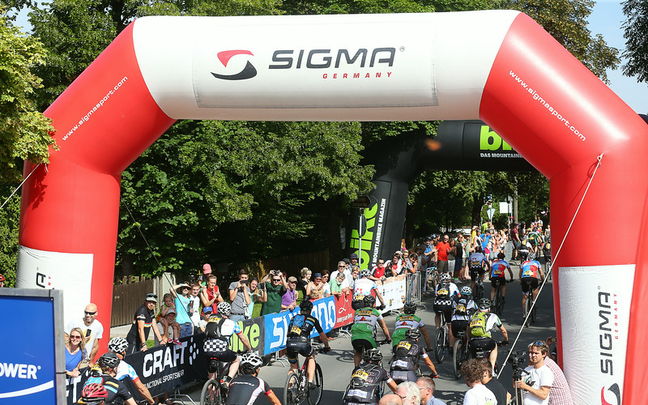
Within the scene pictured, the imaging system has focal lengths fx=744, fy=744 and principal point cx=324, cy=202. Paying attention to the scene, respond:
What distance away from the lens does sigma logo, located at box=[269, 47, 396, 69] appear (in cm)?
977

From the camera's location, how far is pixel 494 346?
11.7 metres

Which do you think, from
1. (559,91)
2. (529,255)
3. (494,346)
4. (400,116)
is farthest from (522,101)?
(529,255)

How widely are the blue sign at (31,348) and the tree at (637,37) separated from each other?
26.0 meters

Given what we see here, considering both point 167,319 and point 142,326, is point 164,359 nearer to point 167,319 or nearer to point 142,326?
point 142,326

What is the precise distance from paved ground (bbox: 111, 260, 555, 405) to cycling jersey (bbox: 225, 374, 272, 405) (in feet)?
10.8

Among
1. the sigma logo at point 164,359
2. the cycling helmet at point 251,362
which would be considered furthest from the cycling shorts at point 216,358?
the cycling helmet at point 251,362

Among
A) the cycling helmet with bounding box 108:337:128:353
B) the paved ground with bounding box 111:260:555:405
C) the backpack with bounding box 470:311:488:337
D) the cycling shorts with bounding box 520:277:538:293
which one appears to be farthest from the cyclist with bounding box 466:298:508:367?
the cycling shorts with bounding box 520:277:538:293

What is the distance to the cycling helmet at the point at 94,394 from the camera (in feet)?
23.6

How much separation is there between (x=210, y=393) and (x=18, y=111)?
485cm

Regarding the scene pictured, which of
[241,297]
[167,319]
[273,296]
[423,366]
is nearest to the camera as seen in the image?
[167,319]

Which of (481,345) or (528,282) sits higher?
(528,282)

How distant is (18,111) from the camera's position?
1054cm

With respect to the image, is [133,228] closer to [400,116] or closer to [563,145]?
[400,116]

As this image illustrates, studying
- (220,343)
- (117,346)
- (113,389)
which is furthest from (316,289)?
(113,389)
